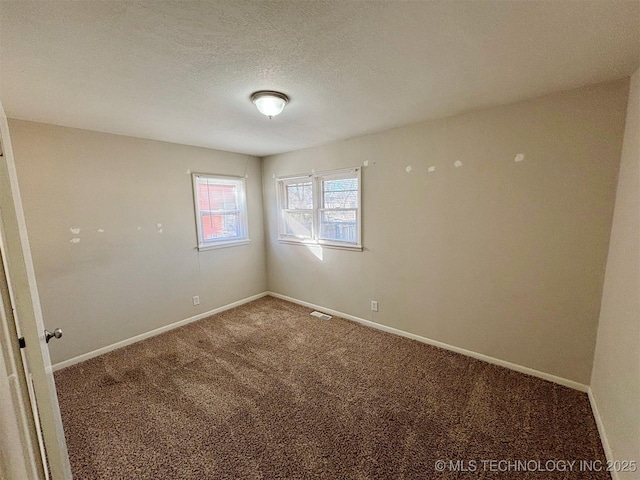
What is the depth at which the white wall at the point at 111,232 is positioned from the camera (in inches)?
98.0

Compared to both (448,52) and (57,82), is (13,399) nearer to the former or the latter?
(57,82)

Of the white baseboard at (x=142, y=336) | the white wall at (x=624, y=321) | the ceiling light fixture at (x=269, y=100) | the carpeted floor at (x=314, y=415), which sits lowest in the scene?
the carpeted floor at (x=314, y=415)

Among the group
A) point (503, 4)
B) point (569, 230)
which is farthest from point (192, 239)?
point (569, 230)

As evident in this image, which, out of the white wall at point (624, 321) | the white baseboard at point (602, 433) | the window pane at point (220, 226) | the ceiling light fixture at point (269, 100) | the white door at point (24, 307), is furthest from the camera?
the window pane at point (220, 226)

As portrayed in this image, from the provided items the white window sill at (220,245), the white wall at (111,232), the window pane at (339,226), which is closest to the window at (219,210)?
the white window sill at (220,245)

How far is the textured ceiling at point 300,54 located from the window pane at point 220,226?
166 centimetres

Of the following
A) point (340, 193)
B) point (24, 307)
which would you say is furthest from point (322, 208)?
point (24, 307)

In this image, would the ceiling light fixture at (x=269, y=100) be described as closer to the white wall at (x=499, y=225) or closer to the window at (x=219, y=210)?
the white wall at (x=499, y=225)

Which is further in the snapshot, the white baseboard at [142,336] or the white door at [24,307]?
the white baseboard at [142,336]

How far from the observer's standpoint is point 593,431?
1.75 metres

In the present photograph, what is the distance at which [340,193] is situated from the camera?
3.53 meters

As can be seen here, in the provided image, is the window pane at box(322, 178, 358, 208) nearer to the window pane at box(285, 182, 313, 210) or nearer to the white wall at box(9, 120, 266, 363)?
the window pane at box(285, 182, 313, 210)

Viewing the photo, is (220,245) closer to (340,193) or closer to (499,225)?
(340,193)

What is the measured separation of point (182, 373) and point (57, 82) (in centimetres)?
245
